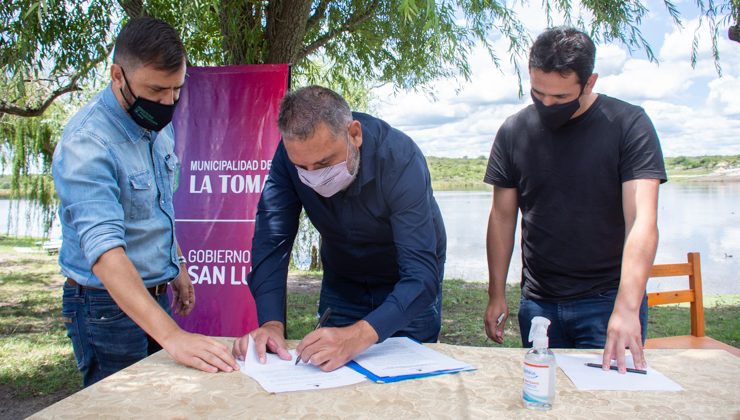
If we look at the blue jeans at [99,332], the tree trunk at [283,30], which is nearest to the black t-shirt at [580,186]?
the blue jeans at [99,332]

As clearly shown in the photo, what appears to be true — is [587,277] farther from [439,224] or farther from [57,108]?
[57,108]

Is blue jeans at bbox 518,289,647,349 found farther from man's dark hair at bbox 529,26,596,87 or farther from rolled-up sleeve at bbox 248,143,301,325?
rolled-up sleeve at bbox 248,143,301,325

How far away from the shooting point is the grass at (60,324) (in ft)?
14.6

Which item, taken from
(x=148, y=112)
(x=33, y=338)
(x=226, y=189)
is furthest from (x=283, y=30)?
(x=33, y=338)

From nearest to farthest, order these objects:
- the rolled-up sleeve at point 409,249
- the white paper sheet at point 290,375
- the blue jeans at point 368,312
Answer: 1. the white paper sheet at point 290,375
2. the rolled-up sleeve at point 409,249
3. the blue jeans at point 368,312

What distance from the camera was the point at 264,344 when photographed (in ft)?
6.32

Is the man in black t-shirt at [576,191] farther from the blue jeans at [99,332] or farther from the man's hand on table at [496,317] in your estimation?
→ the blue jeans at [99,332]

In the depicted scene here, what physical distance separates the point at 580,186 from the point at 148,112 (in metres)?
1.56

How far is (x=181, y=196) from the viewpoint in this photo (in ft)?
13.4

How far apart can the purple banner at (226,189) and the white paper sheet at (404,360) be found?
2134mm

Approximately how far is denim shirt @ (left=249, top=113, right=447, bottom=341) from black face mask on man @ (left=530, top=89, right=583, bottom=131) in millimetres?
485

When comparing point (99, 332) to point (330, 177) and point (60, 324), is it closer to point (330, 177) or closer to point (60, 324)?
point (330, 177)

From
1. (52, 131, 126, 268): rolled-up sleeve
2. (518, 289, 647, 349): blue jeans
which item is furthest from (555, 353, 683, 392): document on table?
(52, 131, 126, 268): rolled-up sleeve

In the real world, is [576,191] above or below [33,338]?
above
